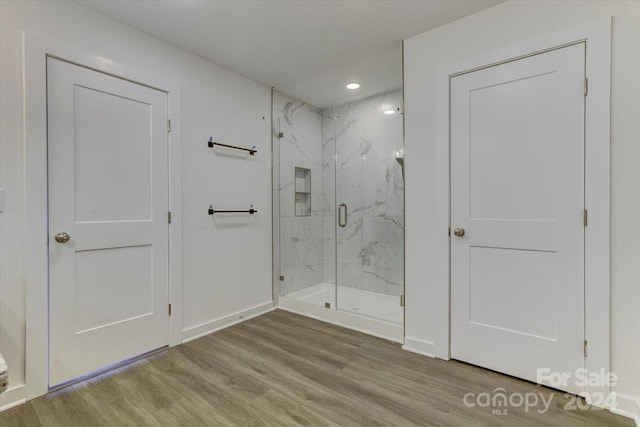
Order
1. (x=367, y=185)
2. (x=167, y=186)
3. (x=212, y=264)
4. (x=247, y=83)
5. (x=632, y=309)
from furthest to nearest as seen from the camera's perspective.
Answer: (x=367, y=185) < (x=247, y=83) < (x=212, y=264) < (x=167, y=186) < (x=632, y=309)

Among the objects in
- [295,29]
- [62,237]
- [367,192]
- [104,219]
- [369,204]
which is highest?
[295,29]

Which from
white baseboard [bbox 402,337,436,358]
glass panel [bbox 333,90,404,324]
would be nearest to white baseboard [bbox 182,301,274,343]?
glass panel [bbox 333,90,404,324]

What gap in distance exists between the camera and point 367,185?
3566mm

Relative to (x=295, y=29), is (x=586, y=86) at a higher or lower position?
lower

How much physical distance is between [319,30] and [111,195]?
1981 millimetres

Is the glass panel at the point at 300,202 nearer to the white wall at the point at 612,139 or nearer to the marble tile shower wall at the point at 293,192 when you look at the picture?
the marble tile shower wall at the point at 293,192

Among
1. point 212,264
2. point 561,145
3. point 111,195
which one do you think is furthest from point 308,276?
point 561,145

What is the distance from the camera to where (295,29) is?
7.68ft

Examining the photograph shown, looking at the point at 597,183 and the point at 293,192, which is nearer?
the point at 597,183

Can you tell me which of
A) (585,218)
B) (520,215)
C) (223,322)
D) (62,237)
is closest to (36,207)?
(62,237)

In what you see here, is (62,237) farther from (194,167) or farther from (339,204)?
(339,204)

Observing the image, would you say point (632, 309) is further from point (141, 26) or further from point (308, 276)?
point (141, 26)

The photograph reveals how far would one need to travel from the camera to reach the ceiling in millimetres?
2068

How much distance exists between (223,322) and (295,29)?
2664mm
